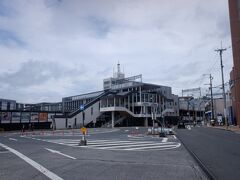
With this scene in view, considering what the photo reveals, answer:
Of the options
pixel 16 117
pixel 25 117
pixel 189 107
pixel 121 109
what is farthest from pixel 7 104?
pixel 189 107

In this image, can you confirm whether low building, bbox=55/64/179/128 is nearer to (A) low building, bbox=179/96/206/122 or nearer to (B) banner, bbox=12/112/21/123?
(B) banner, bbox=12/112/21/123

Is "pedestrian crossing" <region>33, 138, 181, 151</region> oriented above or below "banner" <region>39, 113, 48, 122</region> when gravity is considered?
below

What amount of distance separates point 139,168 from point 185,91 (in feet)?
357

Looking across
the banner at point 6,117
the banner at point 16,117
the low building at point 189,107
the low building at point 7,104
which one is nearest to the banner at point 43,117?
the banner at point 16,117

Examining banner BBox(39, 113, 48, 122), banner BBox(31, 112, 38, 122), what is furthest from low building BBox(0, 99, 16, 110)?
banner BBox(31, 112, 38, 122)

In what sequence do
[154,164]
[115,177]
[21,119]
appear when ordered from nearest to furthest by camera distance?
[115,177] → [154,164] → [21,119]

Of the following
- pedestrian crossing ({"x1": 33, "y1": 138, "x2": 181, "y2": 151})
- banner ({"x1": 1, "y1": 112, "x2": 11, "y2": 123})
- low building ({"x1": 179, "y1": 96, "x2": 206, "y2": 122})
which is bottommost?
pedestrian crossing ({"x1": 33, "y1": 138, "x2": 181, "y2": 151})

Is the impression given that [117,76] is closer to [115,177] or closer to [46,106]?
[46,106]

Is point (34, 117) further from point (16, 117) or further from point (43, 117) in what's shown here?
point (16, 117)

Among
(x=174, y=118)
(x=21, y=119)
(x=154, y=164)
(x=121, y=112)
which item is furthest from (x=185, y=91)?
(x=154, y=164)

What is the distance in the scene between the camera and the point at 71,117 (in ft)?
195

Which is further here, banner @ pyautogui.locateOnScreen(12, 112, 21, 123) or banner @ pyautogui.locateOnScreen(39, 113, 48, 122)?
banner @ pyautogui.locateOnScreen(39, 113, 48, 122)

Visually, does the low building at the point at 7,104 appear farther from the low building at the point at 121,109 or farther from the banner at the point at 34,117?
the banner at the point at 34,117

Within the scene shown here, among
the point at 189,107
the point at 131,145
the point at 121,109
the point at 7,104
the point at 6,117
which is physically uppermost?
the point at 7,104
